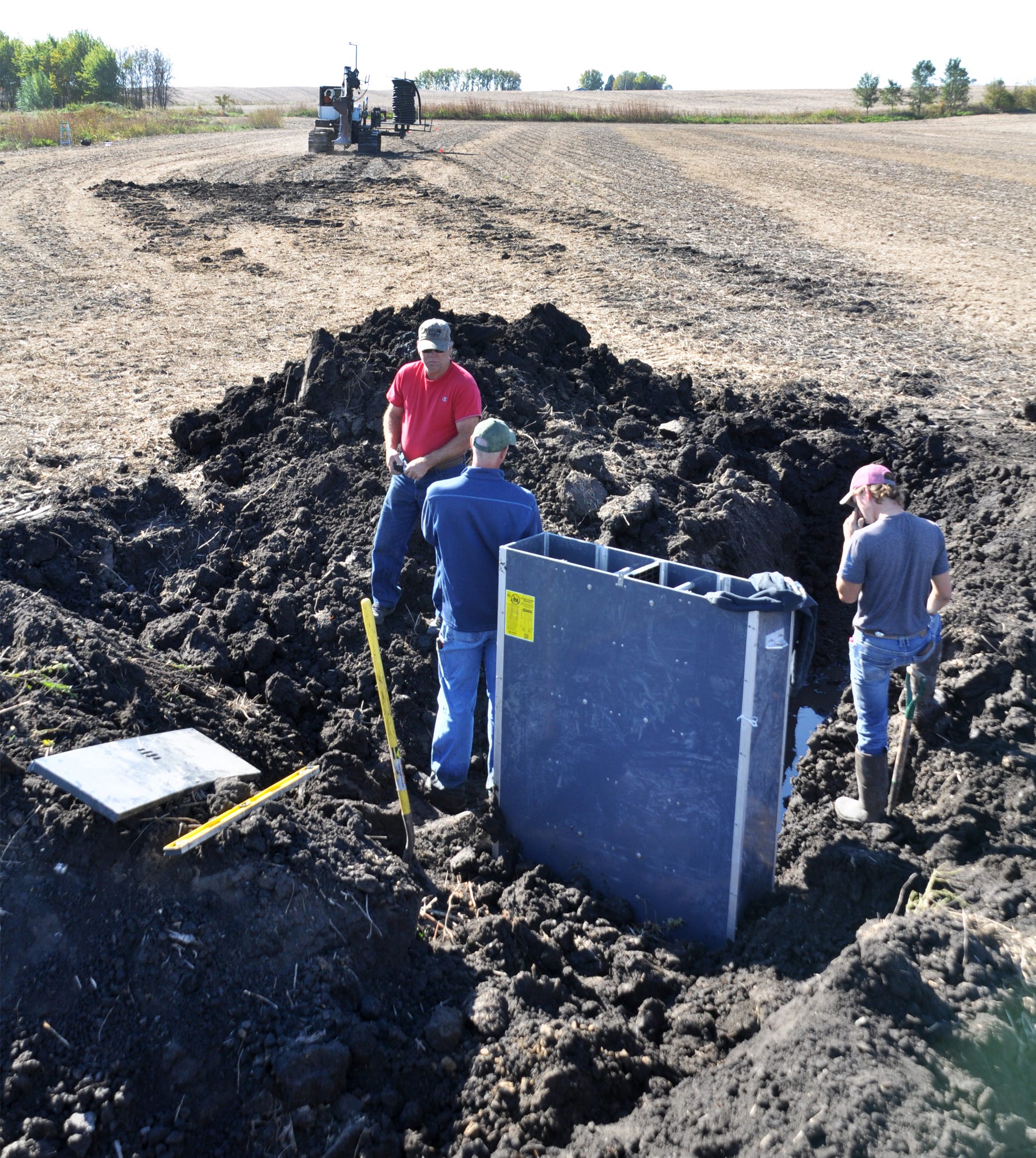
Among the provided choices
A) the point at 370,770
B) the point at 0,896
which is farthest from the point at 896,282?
the point at 0,896

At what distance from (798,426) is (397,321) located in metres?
4.24

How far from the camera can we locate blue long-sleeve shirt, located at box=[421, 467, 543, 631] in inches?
192

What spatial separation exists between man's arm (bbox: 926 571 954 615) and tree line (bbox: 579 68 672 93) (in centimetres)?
14458

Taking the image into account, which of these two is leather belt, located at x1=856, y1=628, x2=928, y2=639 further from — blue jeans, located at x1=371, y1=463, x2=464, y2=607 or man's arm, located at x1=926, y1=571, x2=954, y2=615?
blue jeans, located at x1=371, y1=463, x2=464, y2=607

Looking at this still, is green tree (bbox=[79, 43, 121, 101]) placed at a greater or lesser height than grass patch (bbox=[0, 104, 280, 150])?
greater

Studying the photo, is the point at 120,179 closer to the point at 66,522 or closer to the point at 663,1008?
the point at 66,522

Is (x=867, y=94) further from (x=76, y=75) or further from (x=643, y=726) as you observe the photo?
(x=643, y=726)

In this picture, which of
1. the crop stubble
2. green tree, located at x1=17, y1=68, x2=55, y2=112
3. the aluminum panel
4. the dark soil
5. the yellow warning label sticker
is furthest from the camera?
green tree, located at x1=17, y1=68, x2=55, y2=112

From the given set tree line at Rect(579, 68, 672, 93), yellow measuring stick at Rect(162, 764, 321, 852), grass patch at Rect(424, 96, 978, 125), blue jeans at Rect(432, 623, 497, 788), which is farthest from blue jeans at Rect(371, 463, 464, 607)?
tree line at Rect(579, 68, 672, 93)

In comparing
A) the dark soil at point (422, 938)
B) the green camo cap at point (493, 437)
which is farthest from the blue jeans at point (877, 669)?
the green camo cap at point (493, 437)

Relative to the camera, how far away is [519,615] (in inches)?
181

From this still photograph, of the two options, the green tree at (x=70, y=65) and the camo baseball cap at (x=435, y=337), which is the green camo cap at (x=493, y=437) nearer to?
the camo baseball cap at (x=435, y=337)

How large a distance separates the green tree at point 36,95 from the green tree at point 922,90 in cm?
5515

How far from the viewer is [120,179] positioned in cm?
2836
